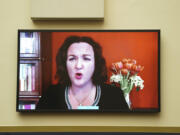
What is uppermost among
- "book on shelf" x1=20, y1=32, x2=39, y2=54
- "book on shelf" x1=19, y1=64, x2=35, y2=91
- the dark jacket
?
"book on shelf" x1=20, y1=32, x2=39, y2=54

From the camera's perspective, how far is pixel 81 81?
132 inches

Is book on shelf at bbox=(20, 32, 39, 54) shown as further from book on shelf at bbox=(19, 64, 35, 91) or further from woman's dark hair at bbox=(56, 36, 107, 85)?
woman's dark hair at bbox=(56, 36, 107, 85)

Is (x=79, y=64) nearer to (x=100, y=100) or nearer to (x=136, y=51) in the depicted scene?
(x=100, y=100)

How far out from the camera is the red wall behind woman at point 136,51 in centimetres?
332

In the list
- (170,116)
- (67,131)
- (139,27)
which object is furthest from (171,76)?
(67,131)

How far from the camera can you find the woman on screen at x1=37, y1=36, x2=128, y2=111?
3.33 meters

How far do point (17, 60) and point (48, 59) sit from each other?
364mm

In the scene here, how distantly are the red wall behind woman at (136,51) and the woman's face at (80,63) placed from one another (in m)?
0.14

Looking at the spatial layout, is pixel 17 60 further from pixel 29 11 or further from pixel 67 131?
pixel 67 131

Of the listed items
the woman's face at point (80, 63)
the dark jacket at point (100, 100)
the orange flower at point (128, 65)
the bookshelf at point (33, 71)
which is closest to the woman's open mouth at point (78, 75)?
the woman's face at point (80, 63)

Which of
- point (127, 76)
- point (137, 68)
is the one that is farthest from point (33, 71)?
point (137, 68)

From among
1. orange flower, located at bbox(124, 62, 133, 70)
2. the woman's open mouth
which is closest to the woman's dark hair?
the woman's open mouth

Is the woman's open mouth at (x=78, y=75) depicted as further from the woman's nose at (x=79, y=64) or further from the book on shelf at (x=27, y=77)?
the book on shelf at (x=27, y=77)

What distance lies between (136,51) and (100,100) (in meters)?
0.71
